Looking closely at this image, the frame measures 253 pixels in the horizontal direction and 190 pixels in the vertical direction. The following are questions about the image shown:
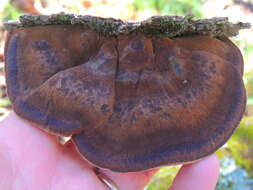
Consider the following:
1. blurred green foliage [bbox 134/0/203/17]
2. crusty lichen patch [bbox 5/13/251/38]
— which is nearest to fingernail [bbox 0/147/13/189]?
crusty lichen patch [bbox 5/13/251/38]

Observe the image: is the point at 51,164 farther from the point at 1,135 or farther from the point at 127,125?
the point at 127,125

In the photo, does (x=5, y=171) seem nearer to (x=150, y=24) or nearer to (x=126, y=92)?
(x=126, y=92)

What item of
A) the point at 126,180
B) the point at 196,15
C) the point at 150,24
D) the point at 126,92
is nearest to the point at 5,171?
the point at 126,180

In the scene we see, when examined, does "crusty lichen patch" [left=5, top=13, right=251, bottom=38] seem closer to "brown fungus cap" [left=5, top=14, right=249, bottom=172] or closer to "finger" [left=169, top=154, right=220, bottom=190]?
"brown fungus cap" [left=5, top=14, right=249, bottom=172]

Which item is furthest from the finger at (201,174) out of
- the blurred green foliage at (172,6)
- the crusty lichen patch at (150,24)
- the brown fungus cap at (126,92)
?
the blurred green foliage at (172,6)

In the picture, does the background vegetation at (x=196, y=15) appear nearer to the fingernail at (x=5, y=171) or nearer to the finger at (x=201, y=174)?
the finger at (x=201, y=174)

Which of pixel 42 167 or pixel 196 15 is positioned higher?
pixel 42 167
